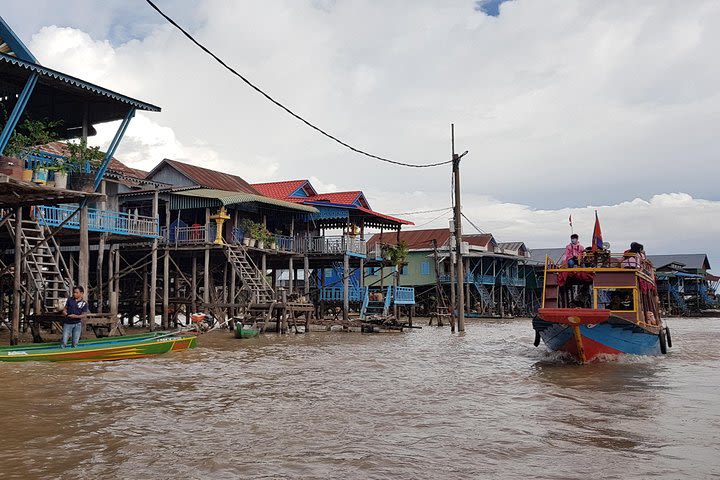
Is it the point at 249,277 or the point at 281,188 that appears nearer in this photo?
the point at 249,277

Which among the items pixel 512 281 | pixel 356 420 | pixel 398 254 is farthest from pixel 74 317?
pixel 512 281

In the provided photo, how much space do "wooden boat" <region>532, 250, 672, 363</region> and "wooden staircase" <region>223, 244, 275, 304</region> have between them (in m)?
11.7

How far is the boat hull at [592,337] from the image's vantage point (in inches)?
561

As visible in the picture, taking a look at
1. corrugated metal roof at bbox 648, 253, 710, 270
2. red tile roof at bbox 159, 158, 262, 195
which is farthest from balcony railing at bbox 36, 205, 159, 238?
corrugated metal roof at bbox 648, 253, 710, 270

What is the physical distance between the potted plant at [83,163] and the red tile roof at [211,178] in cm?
1240

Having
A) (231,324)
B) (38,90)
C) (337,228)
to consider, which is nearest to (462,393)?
(38,90)

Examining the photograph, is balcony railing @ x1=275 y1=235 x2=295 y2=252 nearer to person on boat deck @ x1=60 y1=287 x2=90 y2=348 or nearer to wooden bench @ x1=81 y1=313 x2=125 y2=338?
wooden bench @ x1=81 y1=313 x2=125 y2=338

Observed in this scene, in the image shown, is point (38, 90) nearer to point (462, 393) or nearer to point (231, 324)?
point (231, 324)

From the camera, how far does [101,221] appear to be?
21016mm

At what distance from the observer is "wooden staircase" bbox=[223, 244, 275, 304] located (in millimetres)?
24866

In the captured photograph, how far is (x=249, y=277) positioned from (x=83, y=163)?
924 centimetres

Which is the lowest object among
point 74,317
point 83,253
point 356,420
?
point 356,420

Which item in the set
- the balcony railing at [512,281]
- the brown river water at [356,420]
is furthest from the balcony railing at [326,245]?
the balcony railing at [512,281]

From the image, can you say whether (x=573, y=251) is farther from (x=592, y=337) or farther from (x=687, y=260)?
(x=687, y=260)
